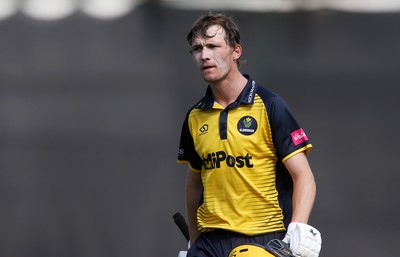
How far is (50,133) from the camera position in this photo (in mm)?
6961

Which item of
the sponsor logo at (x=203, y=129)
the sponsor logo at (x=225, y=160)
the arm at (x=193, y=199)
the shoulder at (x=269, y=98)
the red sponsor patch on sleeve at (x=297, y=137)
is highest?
the shoulder at (x=269, y=98)

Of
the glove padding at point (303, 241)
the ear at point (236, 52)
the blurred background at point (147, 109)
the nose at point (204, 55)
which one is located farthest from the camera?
the blurred background at point (147, 109)

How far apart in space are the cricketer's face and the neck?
4 cm

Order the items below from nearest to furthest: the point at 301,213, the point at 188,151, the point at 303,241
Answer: the point at 303,241
the point at 301,213
the point at 188,151

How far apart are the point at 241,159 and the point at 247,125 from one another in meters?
0.17

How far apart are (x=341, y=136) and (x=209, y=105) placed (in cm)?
245

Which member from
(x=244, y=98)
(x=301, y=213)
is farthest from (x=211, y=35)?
(x=301, y=213)

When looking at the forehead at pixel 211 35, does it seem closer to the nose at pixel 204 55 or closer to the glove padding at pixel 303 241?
the nose at pixel 204 55

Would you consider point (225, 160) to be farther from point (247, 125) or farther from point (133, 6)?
point (133, 6)

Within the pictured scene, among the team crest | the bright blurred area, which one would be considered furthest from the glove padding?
the bright blurred area

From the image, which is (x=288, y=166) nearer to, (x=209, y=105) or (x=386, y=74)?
(x=209, y=105)

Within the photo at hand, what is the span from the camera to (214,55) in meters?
4.66

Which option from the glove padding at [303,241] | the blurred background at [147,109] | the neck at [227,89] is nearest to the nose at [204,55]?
the neck at [227,89]

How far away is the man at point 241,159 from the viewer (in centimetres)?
448
